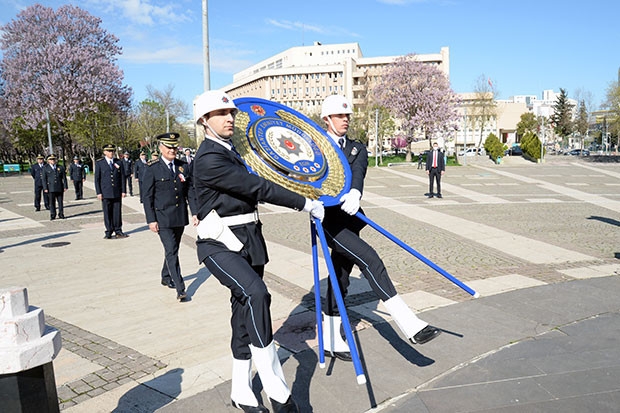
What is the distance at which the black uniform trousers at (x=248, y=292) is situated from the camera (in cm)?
310

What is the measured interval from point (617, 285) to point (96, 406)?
6180 millimetres

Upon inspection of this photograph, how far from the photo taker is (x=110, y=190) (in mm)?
10945

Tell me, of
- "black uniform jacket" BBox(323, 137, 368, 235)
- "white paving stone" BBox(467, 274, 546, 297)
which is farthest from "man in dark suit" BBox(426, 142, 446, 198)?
"black uniform jacket" BBox(323, 137, 368, 235)

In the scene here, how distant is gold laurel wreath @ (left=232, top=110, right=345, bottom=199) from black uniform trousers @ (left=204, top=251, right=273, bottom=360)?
0.61 m

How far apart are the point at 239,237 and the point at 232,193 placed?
0.31m

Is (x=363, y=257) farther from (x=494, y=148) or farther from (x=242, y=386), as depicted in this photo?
(x=494, y=148)

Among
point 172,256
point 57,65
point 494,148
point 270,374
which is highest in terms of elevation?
point 57,65

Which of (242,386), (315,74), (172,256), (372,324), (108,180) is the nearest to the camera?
(242,386)

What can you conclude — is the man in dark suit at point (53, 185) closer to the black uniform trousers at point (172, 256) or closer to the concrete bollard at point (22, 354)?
the black uniform trousers at point (172, 256)

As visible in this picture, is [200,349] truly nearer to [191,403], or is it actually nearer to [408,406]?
[191,403]

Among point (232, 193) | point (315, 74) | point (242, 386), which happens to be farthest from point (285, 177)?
point (315, 74)

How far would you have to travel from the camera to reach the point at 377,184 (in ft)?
82.1

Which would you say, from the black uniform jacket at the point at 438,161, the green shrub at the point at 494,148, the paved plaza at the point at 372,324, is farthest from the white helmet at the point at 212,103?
the green shrub at the point at 494,148

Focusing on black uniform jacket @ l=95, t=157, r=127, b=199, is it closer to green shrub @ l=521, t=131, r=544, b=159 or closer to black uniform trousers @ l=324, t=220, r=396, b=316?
black uniform trousers @ l=324, t=220, r=396, b=316
